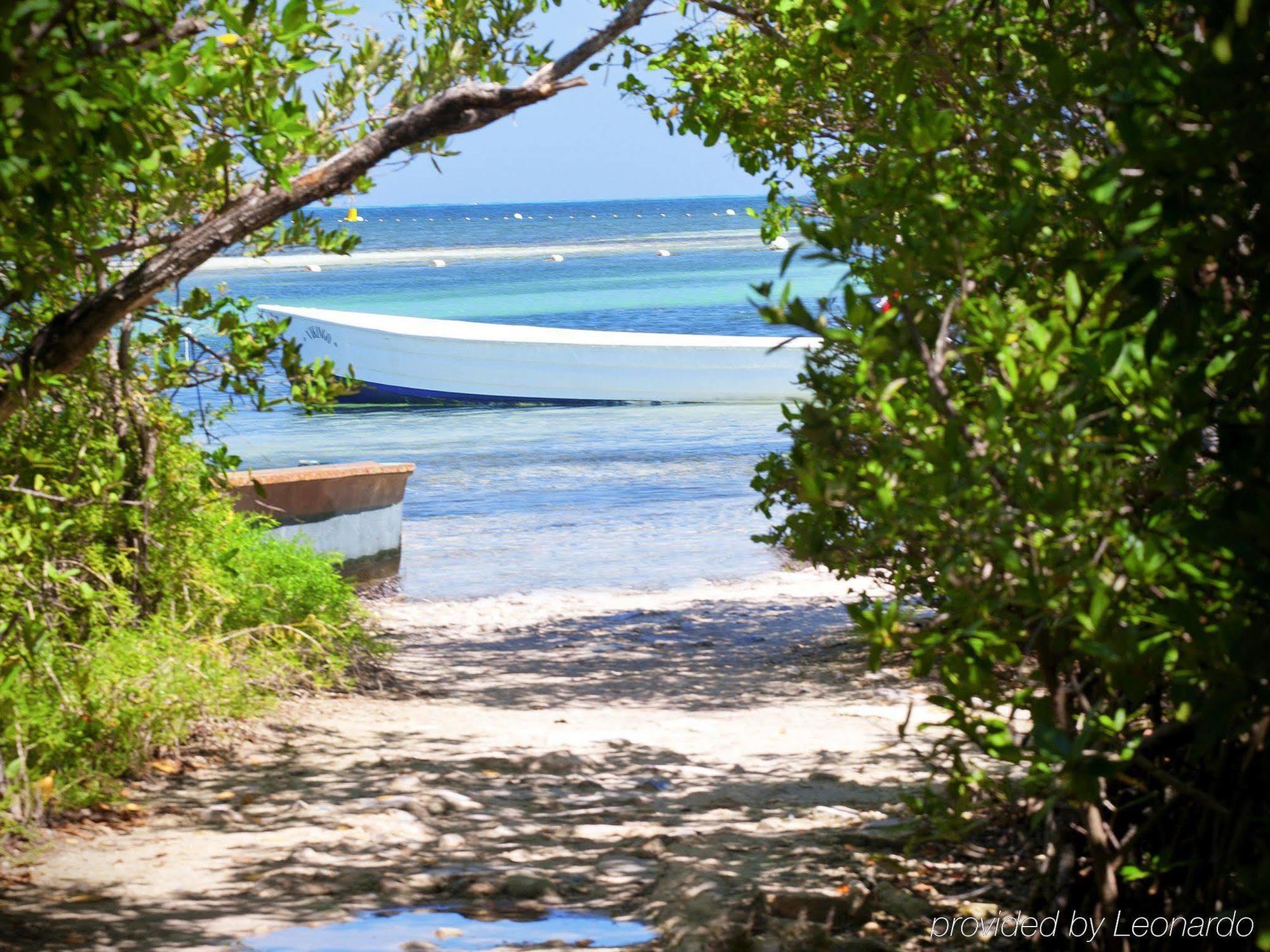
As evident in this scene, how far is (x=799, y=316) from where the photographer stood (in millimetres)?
2033

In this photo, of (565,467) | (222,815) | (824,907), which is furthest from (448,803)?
(565,467)

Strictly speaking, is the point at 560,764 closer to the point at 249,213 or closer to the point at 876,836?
the point at 876,836

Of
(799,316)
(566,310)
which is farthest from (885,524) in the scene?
(566,310)

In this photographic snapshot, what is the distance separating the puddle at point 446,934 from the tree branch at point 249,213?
193 cm

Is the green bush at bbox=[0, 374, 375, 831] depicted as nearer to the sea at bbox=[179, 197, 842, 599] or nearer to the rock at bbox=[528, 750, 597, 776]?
the sea at bbox=[179, 197, 842, 599]

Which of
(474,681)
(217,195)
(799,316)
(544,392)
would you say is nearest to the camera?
(799,316)

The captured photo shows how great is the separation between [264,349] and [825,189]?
2728 mm

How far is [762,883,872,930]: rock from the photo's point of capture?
3566 mm

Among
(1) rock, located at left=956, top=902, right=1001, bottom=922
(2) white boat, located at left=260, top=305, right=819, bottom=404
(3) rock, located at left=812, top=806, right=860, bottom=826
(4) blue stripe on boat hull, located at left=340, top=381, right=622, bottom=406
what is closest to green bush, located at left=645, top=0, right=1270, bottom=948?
(1) rock, located at left=956, top=902, right=1001, bottom=922

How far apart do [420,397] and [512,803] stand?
24.9 metres

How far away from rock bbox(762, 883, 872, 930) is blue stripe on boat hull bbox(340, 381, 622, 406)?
25276mm

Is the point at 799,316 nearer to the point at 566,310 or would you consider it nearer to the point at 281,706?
the point at 281,706

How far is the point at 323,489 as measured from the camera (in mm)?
10484

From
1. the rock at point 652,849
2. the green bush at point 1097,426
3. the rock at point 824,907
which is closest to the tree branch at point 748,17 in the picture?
the green bush at point 1097,426
